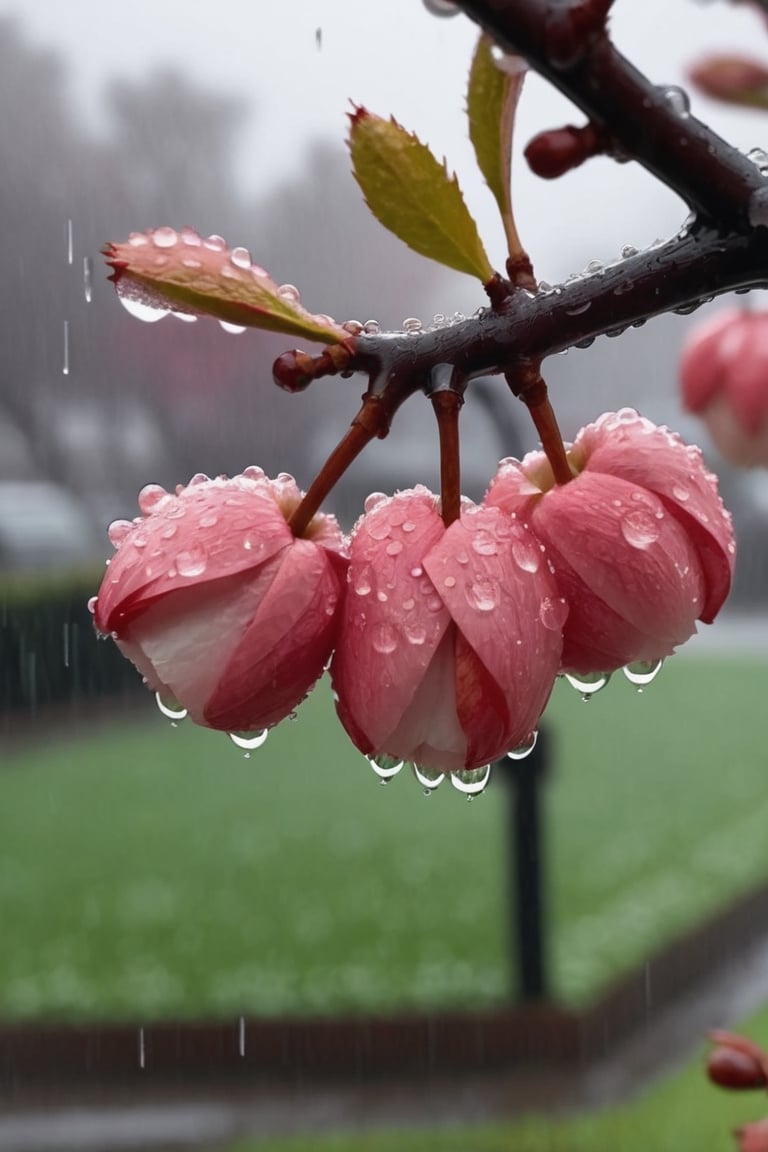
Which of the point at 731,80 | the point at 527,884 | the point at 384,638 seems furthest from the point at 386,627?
the point at 527,884

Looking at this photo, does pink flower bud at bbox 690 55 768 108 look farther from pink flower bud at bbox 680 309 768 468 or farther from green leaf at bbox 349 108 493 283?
pink flower bud at bbox 680 309 768 468

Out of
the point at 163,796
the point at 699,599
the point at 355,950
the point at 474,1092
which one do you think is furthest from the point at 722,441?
the point at 163,796

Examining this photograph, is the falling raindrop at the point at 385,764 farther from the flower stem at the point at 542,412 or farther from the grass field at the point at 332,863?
the grass field at the point at 332,863

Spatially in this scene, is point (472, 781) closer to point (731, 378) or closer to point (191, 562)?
point (191, 562)

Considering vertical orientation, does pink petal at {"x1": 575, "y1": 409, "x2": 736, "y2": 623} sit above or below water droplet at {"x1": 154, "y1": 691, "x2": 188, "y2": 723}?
above

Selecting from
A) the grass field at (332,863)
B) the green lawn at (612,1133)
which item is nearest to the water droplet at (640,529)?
the green lawn at (612,1133)

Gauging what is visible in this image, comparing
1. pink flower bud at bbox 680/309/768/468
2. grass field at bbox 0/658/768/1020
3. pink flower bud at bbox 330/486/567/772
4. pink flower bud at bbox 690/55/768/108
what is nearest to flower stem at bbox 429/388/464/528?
→ pink flower bud at bbox 330/486/567/772
